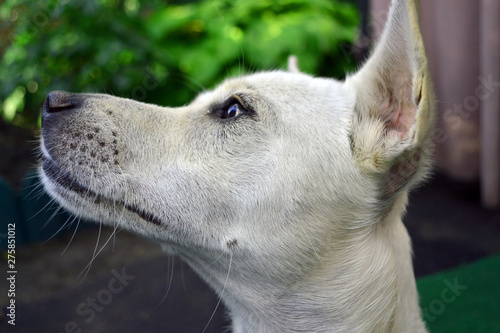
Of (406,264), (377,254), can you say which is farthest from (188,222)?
(406,264)

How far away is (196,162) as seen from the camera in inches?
74.2

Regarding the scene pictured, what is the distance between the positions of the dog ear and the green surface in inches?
73.8

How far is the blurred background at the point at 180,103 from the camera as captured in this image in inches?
151

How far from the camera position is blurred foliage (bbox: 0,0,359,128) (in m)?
4.38

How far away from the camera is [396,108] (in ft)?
6.14

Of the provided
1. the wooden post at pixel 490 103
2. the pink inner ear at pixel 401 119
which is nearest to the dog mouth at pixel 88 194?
the pink inner ear at pixel 401 119

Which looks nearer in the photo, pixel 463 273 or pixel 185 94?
pixel 463 273

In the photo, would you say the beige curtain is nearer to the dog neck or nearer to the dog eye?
the dog eye

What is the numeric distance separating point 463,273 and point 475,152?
1.87 metres

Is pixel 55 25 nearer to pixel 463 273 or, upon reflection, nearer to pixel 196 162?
pixel 196 162

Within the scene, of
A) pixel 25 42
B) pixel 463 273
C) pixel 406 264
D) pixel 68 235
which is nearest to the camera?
pixel 406 264

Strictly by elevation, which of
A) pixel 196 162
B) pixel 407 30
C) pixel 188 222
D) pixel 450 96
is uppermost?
pixel 407 30

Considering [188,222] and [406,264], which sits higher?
[188,222]

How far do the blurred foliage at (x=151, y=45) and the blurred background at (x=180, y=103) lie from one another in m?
0.01
